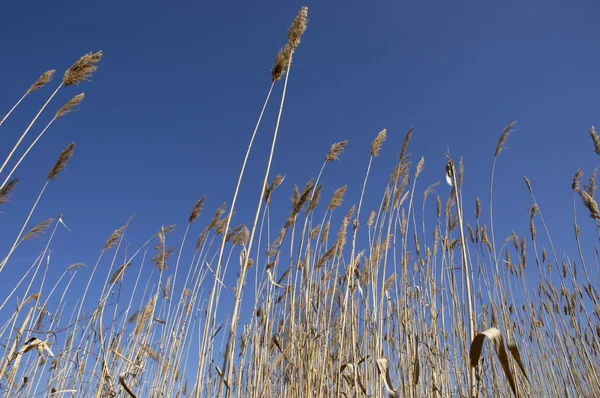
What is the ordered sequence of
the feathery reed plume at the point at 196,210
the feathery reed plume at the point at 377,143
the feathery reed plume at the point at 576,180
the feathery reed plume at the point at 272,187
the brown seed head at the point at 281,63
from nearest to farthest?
the brown seed head at the point at 281,63 < the feathery reed plume at the point at 272,187 < the feathery reed plume at the point at 377,143 < the feathery reed plume at the point at 196,210 < the feathery reed plume at the point at 576,180

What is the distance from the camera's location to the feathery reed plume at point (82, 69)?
2.25 meters

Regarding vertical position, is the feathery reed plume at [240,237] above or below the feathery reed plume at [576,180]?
below

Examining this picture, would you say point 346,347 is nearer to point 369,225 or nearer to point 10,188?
point 369,225

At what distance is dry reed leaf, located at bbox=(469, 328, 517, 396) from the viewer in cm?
89

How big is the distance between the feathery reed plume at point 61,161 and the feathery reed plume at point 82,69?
Result: 18.4 inches

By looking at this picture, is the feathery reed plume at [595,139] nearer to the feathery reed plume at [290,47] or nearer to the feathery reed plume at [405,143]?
the feathery reed plume at [405,143]

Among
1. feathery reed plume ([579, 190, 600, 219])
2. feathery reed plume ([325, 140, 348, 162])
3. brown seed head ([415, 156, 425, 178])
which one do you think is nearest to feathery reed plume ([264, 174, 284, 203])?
feathery reed plume ([325, 140, 348, 162])

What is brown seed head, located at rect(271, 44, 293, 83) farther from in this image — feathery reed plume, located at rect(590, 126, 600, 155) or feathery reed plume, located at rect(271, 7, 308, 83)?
feathery reed plume, located at rect(590, 126, 600, 155)

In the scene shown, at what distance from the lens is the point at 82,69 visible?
227 centimetres

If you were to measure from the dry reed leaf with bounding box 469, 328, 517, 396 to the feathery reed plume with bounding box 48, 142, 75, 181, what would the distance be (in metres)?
2.60

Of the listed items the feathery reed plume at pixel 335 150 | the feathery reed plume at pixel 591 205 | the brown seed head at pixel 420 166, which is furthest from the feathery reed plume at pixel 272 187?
the feathery reed plume at pixel 591 205

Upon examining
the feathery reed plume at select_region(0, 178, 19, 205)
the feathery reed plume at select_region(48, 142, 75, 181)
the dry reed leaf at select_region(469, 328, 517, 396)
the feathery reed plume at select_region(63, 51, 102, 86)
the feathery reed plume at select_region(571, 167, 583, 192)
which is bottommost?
the dry reed leaf at select_region(469, 328, 517, 396)

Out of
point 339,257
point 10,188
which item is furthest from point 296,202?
point 10,188

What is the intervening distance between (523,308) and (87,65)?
4.45 meters
